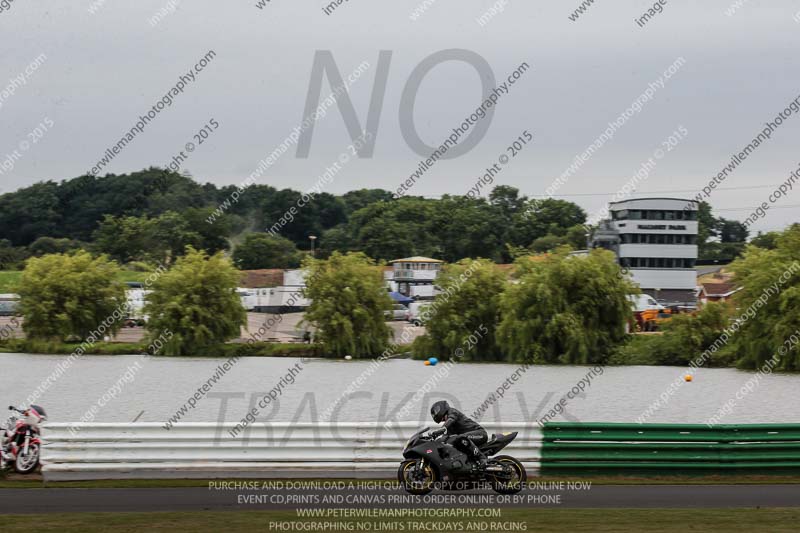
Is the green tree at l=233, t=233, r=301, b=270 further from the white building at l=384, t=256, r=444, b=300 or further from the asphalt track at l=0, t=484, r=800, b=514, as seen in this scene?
the asphalt track at l=0, t=484, r=800, b=514

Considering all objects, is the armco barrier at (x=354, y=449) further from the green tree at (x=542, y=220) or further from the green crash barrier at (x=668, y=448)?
the green tree at (x=542, y=220)

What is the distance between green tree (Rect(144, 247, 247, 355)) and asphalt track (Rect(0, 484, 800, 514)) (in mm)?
41240

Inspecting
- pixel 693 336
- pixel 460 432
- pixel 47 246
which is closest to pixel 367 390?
pixel 693 336

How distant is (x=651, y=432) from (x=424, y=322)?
40.3 m

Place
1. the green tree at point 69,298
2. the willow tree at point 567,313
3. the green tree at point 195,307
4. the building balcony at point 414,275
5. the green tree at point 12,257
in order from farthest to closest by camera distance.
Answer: the green tree at point 12,257
the building balcony at point 414,275
the green tree at point 69,298
the green tree at point 195,307
the willow tree at point 567,313

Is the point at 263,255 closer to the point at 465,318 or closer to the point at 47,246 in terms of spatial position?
the point at 47,246

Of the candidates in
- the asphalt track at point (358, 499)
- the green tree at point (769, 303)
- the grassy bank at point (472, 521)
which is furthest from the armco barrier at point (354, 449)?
the green tree at point (769, 303)

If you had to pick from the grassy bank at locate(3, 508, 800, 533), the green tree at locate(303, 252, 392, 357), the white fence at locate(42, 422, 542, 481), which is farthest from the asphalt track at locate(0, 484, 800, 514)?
the green tree at locate(303, 252, 392, 357)

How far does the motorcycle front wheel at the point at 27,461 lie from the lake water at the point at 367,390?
39.4 ft

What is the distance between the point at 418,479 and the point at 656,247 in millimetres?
88613

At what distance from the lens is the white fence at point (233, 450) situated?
16375 millimetres

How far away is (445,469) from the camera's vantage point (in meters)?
14.9

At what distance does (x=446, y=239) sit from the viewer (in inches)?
5138

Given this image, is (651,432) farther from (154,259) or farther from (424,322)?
(154,259)
